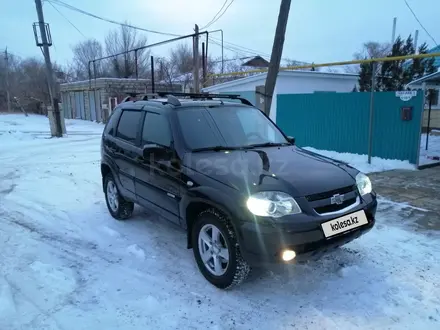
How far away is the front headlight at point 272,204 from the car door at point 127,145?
6.63 feet

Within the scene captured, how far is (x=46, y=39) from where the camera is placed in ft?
51.1

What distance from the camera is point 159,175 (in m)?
3.86

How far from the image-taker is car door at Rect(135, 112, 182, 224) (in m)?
3.63

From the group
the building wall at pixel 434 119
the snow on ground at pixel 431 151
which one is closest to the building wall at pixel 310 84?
the building wall at pixel 434 119

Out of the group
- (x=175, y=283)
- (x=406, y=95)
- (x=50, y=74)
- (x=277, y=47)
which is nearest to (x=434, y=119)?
(x=406, y=95)


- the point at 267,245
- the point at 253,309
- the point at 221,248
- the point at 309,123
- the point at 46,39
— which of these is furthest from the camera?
the point at 46,39

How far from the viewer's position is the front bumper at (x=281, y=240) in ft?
8.95

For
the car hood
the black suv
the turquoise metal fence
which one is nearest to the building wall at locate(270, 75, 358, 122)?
the turquoise metal fence

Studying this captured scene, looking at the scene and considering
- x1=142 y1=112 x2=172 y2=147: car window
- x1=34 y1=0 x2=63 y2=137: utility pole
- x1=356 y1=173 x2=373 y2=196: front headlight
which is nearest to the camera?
x1=356 y1=173 x2=373 y2=196: front headlight

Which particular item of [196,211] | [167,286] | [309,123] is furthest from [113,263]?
[309,123]

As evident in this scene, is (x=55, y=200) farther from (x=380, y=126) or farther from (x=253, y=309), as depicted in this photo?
(x=380, y=126)

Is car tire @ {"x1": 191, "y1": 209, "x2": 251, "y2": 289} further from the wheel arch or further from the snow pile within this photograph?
the snow pile

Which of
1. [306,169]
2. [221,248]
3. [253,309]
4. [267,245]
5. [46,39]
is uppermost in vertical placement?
[46,39]

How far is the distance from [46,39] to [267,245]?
16548 millimetres
